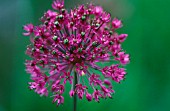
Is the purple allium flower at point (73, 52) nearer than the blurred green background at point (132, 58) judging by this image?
Yes

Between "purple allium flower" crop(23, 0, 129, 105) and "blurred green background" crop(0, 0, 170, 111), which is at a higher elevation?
"blurred green background" crop(0, 0, 170, 111)

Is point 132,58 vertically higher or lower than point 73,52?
higher

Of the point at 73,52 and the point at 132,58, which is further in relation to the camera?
the point at 132,58

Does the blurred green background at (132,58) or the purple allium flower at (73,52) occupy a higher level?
the blurred green background at (132,58)

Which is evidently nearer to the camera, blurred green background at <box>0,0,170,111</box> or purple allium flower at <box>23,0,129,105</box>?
purple allium flower at <box>23,0,129,105</box>

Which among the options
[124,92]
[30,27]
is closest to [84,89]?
[30,27]

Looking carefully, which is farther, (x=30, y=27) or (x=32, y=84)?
(x=30, y=27)

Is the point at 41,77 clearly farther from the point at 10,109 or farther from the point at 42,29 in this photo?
the point at 10,109

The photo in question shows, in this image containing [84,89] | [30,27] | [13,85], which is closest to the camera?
[84,89]
